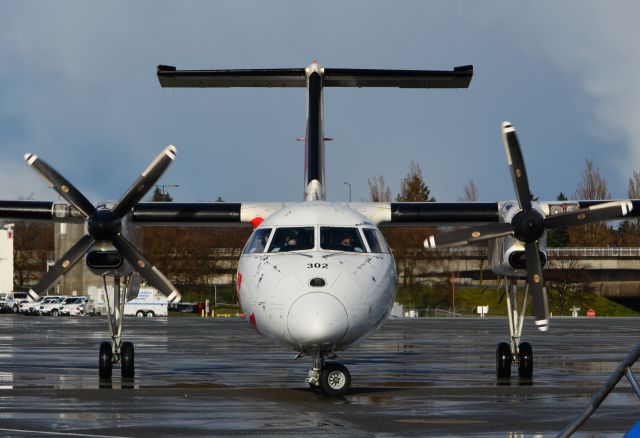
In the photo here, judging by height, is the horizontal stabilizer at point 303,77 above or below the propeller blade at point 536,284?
above

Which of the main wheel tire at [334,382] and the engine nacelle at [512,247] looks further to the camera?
the engine nacelle at [512,247]

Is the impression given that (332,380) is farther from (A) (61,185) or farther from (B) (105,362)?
(A) (61,185)

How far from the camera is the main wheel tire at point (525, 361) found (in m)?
21.1

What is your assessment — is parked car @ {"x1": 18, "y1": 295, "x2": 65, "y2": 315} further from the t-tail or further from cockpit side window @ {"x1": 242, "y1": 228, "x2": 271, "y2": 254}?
cockpit side window @ {"x1": 242, "y1": 228, "x2": 271, "y2": 254}

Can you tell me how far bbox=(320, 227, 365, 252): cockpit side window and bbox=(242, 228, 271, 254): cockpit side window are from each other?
928 mm

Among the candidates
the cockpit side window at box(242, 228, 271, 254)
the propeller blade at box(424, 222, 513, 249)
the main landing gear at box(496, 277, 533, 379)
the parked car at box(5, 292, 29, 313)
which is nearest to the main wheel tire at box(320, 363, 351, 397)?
the cockpit side window at box(242, 228, 271, 254)

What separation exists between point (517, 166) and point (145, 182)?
669cm

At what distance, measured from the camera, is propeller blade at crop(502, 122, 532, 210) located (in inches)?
768

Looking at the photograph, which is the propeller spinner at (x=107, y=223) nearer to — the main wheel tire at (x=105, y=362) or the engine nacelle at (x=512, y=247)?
the main wheel tire at (x=105, y=362)

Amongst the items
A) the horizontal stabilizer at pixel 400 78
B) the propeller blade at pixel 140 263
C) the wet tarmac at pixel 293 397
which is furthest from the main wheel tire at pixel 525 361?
the propeller blade at pixel 140 263

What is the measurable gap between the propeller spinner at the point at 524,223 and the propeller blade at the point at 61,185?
20.7ft

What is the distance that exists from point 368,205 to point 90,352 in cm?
1244

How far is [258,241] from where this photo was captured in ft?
56.6

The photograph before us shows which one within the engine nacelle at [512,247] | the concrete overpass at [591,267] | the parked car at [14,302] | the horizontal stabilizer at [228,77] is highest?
the concrete overpass at [591,267]
